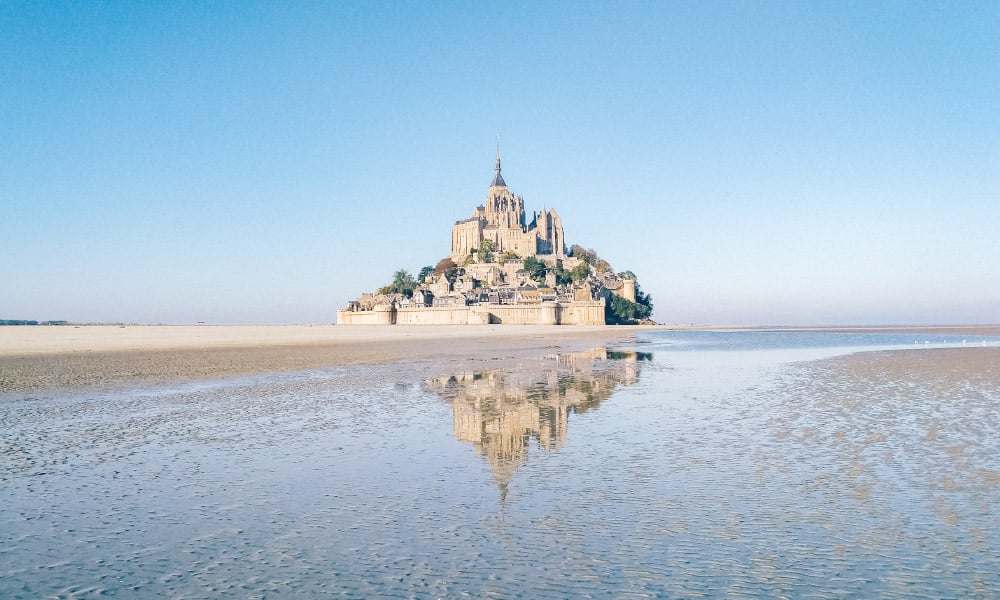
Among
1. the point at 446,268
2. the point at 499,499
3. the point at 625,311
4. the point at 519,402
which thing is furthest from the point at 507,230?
the point at 499,499

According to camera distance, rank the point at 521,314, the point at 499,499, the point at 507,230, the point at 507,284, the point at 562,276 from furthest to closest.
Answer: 1. the point at 507,230
2. the point at 562,276
3. the point at 507,284
4. the point at 521,314
5. the point at 499,499

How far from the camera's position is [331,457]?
10.5 m

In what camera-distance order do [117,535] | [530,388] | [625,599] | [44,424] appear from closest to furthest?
[625,599] → [117,535] → [44,424] → [530,388]

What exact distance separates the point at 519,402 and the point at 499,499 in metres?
8.43

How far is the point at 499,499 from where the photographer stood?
810 centimetres

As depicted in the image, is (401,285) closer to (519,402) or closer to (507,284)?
(507,284)

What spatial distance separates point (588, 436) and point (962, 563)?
658cm

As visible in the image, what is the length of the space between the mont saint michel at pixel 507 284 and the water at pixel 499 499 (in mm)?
93640

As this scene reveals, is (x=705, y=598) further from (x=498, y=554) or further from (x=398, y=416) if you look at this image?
(x=398, y=416)

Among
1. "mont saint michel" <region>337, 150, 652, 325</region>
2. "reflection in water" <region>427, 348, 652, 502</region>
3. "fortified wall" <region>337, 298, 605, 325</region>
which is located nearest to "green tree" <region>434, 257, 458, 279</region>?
"mont saint michel" <region>337, 150, 652, 325</region>

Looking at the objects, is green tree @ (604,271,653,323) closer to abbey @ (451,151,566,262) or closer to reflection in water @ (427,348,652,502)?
abbey @ (451,151,566,262)

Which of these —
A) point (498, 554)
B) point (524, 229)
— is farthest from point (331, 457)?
point (524, 229)

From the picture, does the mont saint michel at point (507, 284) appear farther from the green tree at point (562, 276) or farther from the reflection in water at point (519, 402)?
the reflection in water at point (519, 402)

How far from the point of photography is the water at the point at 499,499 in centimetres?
578
